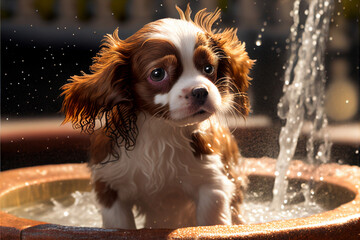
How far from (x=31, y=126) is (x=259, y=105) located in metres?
0.70

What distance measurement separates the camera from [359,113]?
2.85 meters

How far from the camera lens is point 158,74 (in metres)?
1.13

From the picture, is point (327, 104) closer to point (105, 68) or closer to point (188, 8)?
point (188, 8)

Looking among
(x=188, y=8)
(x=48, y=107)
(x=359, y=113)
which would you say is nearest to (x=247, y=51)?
(x=188, y=8)

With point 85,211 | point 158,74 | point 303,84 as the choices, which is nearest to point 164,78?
point 158,74

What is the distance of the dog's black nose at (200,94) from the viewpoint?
3.56ft

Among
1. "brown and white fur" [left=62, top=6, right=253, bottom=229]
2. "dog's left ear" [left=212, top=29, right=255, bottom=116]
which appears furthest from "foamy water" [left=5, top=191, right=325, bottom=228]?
"dog's left ear" [left=212, top=29, right=255, bottom=116]

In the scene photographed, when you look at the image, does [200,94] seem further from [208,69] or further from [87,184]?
[87,184]

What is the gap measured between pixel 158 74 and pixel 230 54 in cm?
22

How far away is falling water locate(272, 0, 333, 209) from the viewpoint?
5.67ft

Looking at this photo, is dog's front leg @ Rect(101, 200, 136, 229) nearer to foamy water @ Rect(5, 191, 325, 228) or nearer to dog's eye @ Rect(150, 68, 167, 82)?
foamy water @ Rect(5, 191, 325, 228)

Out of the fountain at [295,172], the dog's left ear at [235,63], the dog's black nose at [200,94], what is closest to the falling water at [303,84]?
the fountain at [295,172]

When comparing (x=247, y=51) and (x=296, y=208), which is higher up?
(x=247, y=51)

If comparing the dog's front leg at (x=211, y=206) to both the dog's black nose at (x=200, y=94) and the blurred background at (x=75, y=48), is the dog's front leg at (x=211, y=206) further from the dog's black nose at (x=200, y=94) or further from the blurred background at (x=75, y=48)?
the dog's black nose at (x=200, y=94)
